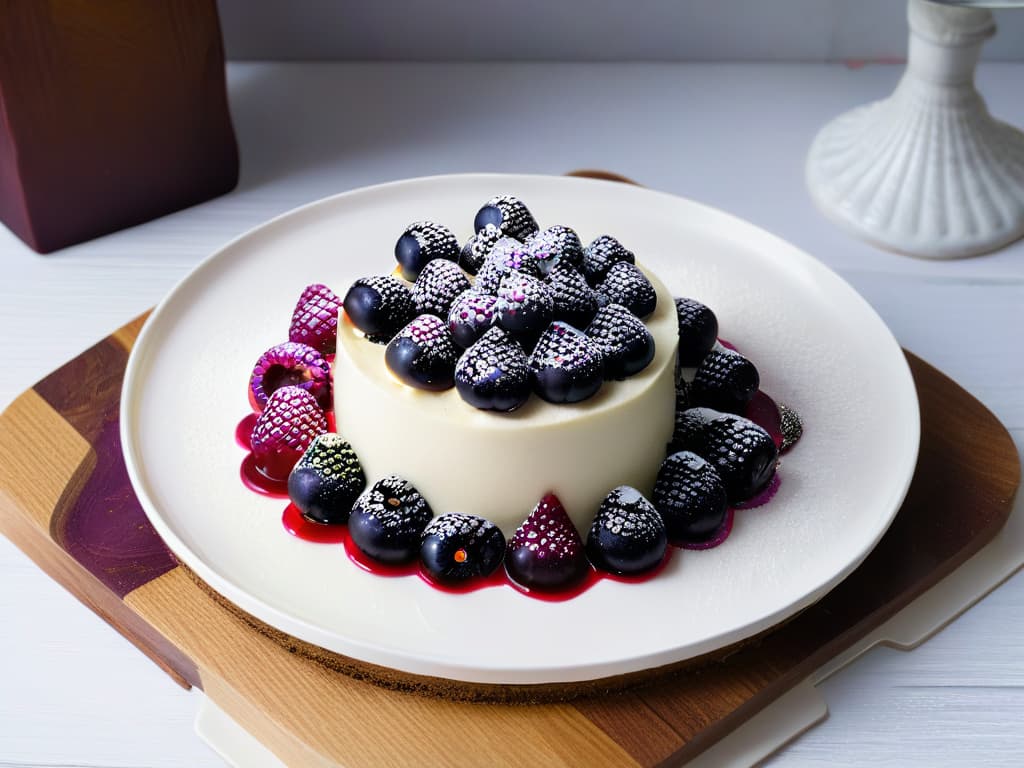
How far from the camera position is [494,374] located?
4.34ft

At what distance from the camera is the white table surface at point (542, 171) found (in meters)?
1.35

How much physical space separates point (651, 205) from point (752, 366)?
42cm

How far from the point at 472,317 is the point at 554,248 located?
0.16 metres

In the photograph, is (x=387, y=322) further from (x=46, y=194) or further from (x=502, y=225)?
(x=46, y=194)

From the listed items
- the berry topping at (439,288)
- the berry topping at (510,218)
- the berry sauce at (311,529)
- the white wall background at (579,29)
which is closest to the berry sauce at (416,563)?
the berry sauce at (311,529)

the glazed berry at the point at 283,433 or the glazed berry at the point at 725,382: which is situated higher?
the glazed berry at the point at 725,382

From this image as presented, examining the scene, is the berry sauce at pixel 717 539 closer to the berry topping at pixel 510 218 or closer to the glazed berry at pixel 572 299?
the glazed berry at pixel 572 299

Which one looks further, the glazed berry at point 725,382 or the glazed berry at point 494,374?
the glazed berry at point 725,382

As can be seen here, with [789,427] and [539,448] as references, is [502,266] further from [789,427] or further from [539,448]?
[789,427]

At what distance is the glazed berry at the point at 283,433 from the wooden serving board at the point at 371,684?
15 centimetres

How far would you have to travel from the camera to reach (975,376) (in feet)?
6.04

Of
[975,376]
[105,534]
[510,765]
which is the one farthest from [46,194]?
[975,376]

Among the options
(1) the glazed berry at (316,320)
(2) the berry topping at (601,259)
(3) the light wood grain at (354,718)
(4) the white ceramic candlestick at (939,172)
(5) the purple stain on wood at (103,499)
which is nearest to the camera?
(3) the light wood grain at (354,718)

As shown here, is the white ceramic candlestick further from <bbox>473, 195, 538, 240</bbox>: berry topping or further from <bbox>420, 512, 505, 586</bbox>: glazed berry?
<bbox>420, 512, 505, 586</bbox>: glazed berry
